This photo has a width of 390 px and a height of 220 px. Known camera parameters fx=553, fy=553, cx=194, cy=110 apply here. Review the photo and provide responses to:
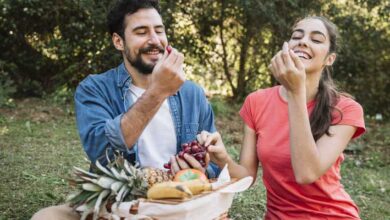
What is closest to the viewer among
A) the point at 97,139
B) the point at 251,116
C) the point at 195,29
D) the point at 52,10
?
the point at 97,139

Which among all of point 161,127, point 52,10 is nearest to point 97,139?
point 161,127

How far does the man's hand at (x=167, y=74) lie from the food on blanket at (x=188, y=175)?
0.37m

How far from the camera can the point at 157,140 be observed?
305 cm

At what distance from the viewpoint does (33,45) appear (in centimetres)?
907

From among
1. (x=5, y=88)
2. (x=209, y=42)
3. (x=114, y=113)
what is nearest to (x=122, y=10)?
(x=114, y=113)

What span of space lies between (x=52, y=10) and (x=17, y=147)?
129 inches

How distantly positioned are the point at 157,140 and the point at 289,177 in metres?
0.75

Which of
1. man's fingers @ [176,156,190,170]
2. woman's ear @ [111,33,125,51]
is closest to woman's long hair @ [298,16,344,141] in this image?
man's fingers @ [176,156,190,170]

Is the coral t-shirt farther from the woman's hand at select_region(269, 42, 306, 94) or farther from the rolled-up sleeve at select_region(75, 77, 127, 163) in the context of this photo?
the rolled-up sleeve at select_region(75, 77, 127, 163)

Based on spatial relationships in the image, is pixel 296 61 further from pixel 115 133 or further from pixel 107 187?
pixel 107 187

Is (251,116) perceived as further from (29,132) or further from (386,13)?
(386,13)

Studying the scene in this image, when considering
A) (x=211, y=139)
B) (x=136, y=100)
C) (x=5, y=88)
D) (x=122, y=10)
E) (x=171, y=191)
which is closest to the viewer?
(x=171, y=191)

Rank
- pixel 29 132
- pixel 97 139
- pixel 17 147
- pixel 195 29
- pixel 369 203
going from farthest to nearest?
pixel 195 29
pixel 29 132
pixel 17 147
pixel 369 203
pixel 97 139

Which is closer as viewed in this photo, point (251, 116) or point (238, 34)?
point (251, 116)
